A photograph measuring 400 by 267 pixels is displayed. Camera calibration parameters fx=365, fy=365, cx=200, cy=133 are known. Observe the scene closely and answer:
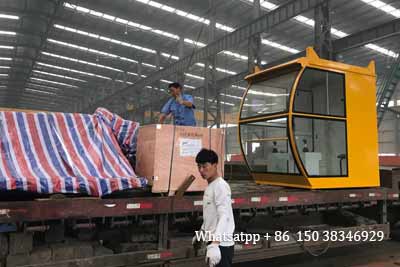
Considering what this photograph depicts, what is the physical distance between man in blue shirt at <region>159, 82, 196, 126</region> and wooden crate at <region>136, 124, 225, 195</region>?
117 centimetres

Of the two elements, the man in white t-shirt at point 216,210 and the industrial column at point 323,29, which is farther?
the industrial column at point 323,29

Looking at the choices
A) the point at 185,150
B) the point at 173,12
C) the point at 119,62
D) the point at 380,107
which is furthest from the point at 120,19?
the point at 185,150

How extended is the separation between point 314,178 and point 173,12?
13.3m

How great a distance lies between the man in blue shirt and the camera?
17.3ft

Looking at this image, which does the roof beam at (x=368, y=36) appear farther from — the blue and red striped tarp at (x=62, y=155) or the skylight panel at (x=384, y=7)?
the blue and red striped tarp at (x=62, y=155)

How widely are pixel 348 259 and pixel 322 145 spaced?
221 cm

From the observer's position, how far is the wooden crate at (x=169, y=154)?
3844 mm

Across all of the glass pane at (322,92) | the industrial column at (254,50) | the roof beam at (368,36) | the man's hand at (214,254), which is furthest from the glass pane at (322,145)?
the industrial column at (254,50)

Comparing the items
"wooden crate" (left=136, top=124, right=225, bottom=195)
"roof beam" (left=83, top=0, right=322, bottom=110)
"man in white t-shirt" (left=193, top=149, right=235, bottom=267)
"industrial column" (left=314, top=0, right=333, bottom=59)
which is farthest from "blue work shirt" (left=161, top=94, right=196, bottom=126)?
"industrial column" (left=314, top=0, right=333, bottom=59)

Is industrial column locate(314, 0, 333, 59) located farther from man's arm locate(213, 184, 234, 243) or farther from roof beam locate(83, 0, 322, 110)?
man's arm locate(213, 184, 234, 243)

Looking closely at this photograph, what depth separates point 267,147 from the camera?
19.8 feet

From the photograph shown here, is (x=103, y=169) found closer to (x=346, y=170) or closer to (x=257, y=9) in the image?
(x=346, y=170)

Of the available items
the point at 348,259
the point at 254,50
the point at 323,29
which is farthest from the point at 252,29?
the point at 348,259

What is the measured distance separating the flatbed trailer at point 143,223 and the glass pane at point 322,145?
1.26 feet
